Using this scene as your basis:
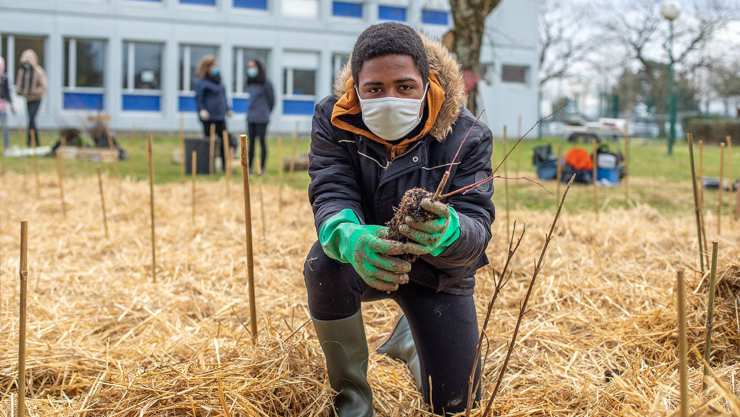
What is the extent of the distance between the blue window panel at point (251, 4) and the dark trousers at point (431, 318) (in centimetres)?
2028

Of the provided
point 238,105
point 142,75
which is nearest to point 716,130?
point 238,105

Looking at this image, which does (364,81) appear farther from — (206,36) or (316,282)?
(206,36)

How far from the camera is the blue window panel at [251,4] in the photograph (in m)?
21.1

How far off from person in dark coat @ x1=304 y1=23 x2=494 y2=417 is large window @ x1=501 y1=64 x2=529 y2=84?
24003mm

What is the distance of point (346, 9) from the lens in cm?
2259

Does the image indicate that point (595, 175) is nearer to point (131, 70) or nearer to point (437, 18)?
point (131, 70)

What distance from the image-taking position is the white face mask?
6.10ft

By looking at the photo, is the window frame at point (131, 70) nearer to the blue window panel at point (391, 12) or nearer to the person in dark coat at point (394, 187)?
the blue window panel at point (391, 12)

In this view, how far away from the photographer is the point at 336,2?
2242 centimetres

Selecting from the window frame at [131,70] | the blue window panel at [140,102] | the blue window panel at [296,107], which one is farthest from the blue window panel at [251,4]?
the blue window panel at [140,102]

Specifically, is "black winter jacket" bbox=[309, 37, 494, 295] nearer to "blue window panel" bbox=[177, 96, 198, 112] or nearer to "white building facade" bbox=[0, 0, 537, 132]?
"white building facade" bbox=[0, 0, 537, 132]

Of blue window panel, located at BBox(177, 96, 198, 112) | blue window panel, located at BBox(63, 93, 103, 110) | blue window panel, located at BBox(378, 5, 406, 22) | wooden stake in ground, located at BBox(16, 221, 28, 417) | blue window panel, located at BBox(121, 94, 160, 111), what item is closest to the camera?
wooden stake in ground, located at BBox(16, 221, 28, 417)

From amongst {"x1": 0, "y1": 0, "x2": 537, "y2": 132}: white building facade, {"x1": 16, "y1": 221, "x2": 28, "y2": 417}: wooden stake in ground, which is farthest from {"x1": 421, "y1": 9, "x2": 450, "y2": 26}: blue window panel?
{"x1": 16, "y1": 221, "x2": 28, "y2": 417}: wooden stake in ground

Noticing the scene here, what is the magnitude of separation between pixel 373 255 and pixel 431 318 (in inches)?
17.3
